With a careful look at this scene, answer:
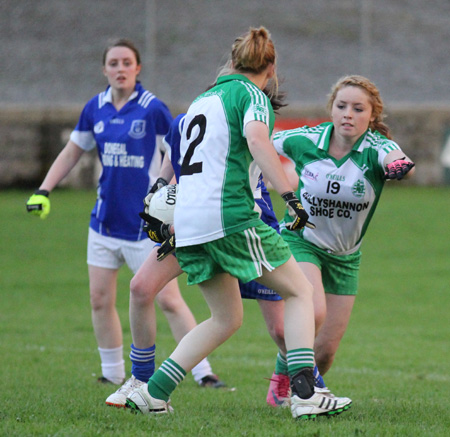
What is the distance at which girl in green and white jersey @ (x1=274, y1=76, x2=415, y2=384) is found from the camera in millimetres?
5234

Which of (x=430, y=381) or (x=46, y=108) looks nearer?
(x=430, y=381)

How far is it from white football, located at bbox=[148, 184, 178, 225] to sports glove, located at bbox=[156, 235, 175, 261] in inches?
6.1

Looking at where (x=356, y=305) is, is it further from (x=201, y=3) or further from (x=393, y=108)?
(x=201, y=3)

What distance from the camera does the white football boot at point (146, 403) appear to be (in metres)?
4.50

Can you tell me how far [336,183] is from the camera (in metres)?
5.28

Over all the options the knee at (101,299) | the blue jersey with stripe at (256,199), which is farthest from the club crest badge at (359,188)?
the knee at (101,299)

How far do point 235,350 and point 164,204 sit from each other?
3629 mm

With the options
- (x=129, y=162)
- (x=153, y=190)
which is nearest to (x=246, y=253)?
(x=153, y=190)

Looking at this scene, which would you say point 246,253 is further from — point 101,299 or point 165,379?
point 101,299

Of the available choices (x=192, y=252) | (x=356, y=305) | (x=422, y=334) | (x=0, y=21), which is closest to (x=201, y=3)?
(x=0, y=21)

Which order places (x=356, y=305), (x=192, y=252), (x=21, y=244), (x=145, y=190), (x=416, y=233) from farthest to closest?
(x=416, y=233) < (x=21, y=244) < (x=356, y=305) < (x=145, y=190) < (x=192, y=252)

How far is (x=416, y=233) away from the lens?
15.5 metres

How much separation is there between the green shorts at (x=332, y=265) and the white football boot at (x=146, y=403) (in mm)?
1368

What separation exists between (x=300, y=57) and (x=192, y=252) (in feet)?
68.2
